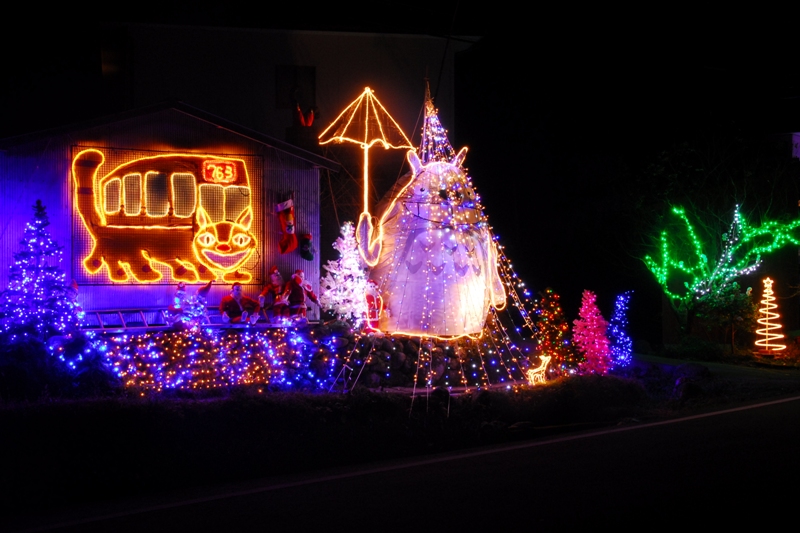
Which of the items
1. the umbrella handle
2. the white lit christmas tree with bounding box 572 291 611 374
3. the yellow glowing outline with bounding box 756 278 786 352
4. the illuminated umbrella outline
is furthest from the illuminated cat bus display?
the yellow glowing outline with bounding box 756 278 786 352

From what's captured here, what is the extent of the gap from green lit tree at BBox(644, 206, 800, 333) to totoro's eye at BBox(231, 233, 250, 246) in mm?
12901

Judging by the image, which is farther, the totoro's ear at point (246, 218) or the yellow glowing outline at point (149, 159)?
the totoro's ear at point (246, 218)

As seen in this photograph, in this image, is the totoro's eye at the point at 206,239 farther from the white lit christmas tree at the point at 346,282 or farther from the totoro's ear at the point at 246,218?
the white lit christmas tree at the point at 346,282

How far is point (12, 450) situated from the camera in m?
8.03

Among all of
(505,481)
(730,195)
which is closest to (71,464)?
(505,481)

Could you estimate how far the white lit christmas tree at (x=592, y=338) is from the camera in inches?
665

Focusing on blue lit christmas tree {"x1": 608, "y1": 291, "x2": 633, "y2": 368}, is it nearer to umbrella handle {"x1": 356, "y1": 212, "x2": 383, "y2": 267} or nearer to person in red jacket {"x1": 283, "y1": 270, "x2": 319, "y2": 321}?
umbrella handle {"x1": 356, "y1": 212, "x2": 383, "y2": 267}

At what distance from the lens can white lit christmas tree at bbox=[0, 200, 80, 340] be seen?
493 inches

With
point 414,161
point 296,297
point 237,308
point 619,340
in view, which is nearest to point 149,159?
point 237,308

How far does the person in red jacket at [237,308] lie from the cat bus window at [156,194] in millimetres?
2012

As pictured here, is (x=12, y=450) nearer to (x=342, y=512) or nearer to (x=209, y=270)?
(x=342, y=512)

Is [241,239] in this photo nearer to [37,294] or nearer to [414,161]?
[414,161]

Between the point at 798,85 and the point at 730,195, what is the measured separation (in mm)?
4431

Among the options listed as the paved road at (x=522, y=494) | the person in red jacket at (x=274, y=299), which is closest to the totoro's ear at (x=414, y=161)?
the person in red jacket at (x=274, y=299)
